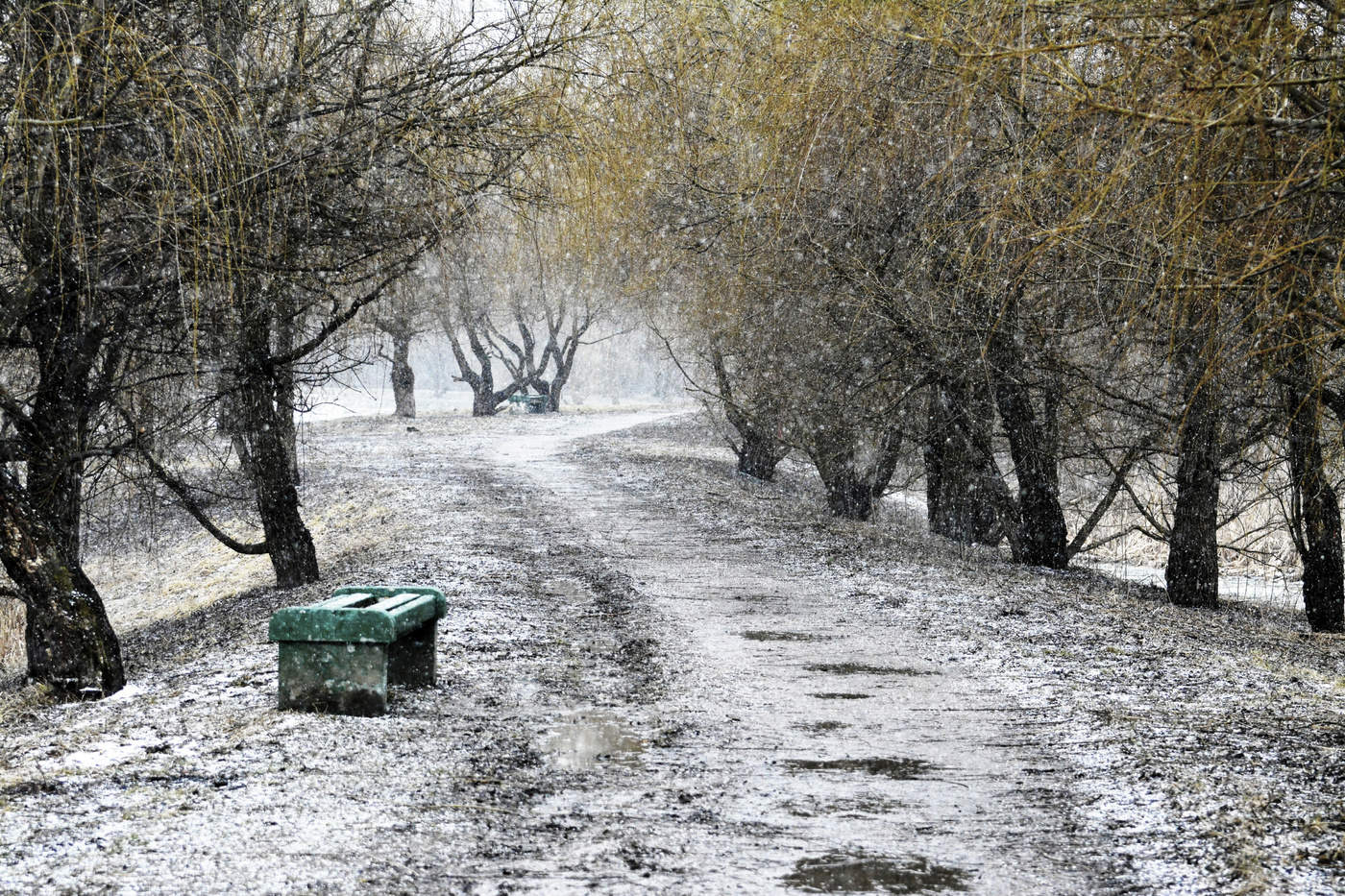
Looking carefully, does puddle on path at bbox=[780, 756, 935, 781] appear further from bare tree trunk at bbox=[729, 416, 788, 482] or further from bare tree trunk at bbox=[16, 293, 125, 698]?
bare tree trunk at bbox=[729, 416, 788, 482]

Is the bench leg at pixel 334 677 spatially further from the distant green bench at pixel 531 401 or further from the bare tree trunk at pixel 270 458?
the distant green bench at pixel 531 401

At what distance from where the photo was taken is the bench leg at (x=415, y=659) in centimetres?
641

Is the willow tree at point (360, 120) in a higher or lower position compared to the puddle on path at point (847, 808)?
higher

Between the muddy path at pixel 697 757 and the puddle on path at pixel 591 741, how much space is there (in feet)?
0.07

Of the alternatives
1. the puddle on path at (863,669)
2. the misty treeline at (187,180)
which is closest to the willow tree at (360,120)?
the misty treeline at (187,180)

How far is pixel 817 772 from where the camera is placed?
5152 millimetres

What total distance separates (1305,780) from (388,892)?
11.5ft

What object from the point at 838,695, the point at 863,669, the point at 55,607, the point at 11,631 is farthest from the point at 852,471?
the point at 55,607

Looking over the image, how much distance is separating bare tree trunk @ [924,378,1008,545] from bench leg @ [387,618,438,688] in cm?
760

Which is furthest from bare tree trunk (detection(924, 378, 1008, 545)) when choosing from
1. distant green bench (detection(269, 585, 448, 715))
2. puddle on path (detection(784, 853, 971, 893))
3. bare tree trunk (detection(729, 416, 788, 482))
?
puddle on path (detection(784, 853, 971, 893))

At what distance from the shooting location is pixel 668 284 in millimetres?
19859

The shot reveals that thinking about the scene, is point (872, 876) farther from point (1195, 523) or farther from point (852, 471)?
point (852, 471)

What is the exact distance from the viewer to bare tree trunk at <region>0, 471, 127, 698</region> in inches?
301

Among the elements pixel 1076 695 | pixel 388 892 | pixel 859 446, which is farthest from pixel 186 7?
pixel 859 446
